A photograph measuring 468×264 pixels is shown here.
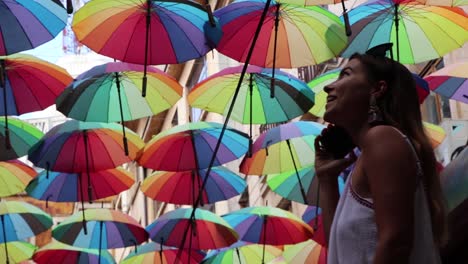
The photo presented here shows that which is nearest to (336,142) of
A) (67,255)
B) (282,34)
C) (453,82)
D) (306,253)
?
A: (282,34)

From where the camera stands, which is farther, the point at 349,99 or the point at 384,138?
the point at 349,99

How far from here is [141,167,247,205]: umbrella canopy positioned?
1246 centimetres

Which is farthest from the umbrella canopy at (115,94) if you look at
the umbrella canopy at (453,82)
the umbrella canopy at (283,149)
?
the umbrella canopy at (453,82)

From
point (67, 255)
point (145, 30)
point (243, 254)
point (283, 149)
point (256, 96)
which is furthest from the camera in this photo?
point (67, 255)

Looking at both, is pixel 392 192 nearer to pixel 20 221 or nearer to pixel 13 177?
pixel 13 177

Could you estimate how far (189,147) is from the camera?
37.1ft

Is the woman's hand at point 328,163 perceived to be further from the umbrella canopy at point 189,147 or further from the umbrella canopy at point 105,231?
the umbrella canopy at point 105,231

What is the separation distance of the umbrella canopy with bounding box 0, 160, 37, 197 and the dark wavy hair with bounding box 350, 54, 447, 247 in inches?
375

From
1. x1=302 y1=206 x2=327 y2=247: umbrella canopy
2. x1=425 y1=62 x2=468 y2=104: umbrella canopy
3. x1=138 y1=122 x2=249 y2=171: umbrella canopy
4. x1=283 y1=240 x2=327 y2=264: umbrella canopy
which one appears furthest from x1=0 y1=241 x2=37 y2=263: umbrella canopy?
x1=425 y1=62 x2=468 y2=104: umbrella canopy

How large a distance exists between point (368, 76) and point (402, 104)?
6.2 inches

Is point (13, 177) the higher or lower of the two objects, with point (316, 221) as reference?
higher

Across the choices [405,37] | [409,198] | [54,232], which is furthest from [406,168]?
[54,232]

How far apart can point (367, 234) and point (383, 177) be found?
0.60 feet

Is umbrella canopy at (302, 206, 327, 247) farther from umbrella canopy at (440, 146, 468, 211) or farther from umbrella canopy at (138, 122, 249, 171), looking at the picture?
umbrella canopy at (440, 146, 468, 211)
